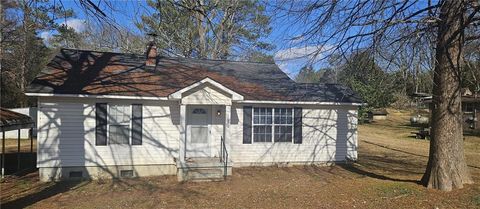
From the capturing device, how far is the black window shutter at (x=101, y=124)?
12.7 meters

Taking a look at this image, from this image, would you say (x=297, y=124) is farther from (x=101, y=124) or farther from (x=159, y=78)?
(x=101, y=124)

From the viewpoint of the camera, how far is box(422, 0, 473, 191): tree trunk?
10172 millimetres

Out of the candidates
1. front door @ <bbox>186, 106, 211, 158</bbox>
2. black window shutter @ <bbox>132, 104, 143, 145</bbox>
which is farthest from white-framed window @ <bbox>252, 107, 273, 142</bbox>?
black window shutter @ <bbox>132, 104, 143, 145</bbox>

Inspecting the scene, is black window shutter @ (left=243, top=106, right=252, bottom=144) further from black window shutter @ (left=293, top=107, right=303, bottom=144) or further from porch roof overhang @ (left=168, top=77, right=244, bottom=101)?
black window shutter @ (left=293, top=107, right=303, bottom=144)

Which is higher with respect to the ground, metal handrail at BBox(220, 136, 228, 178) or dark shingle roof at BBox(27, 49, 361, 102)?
dark shingle roof at BBox(27, 49, 361, 102)

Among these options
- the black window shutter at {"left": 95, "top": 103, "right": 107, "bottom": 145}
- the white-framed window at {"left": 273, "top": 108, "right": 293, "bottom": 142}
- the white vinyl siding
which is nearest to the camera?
the white vinyl siding

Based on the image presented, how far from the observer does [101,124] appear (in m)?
12.7

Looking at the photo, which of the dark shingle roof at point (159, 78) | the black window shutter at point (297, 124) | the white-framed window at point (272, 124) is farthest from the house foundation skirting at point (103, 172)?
the black window shutter at point (297, 124)

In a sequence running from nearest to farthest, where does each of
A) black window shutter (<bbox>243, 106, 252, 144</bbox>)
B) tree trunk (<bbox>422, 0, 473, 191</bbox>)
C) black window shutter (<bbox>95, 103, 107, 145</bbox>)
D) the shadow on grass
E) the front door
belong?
1. tree trunk (<bbox>422, 0, 473, 191</bbox>)
2. the shadow on grass
3. black window shutter (<bbox>95, 103, 107, 145</bbox>)
4. the front door
5. black window shutter (<bbox>243, 106, 252, 144</bbox>)

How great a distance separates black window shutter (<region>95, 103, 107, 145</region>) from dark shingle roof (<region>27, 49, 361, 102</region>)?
1.81 ft

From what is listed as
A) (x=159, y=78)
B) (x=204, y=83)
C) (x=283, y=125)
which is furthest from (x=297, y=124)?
(x=159, y=78)

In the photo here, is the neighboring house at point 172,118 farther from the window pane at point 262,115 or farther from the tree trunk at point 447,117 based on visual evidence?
the tree trunk at point 447,117

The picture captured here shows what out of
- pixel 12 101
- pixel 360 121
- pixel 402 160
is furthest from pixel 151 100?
pixel 360 121

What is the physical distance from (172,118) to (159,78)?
189 cm
